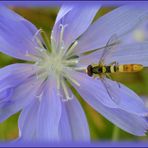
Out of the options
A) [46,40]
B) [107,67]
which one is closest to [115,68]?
[107,67]

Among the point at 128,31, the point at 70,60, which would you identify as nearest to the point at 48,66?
the point at 70,60

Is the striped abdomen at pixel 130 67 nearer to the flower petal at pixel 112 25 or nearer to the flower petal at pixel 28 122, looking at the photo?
the flower petal at pixel 112 25

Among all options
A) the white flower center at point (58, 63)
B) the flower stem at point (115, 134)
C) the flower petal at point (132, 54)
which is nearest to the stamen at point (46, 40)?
the white flower center at point (58, 63)

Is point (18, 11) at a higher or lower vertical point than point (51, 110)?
higher

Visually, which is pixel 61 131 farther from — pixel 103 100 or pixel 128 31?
pixel 128 31

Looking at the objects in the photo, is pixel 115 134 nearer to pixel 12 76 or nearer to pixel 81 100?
pixel 81 100

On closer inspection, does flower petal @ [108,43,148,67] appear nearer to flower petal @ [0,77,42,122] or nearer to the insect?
the insect
